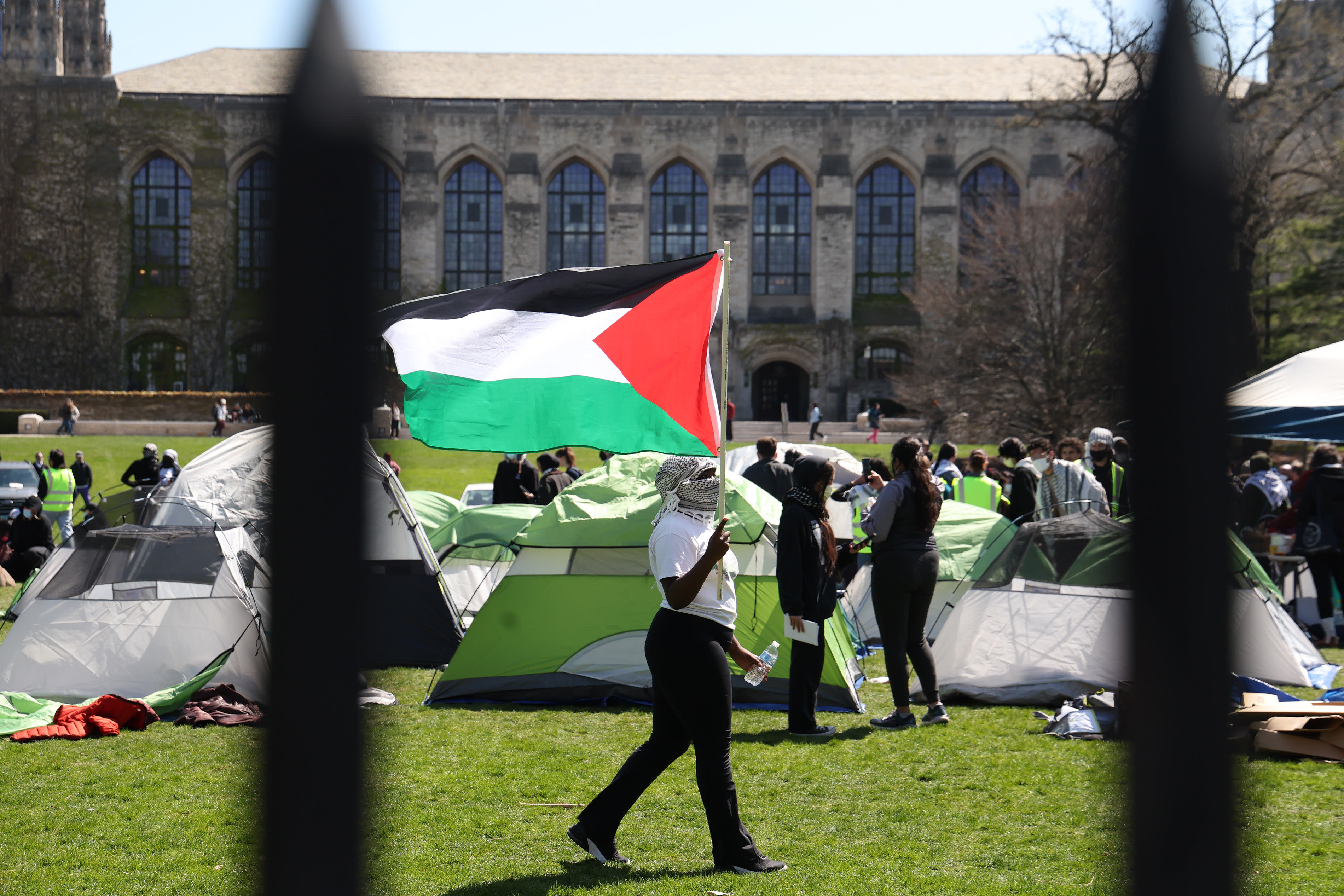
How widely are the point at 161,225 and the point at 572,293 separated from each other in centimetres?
4866

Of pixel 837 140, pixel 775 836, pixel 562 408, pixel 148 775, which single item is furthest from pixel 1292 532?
pixel 837 140

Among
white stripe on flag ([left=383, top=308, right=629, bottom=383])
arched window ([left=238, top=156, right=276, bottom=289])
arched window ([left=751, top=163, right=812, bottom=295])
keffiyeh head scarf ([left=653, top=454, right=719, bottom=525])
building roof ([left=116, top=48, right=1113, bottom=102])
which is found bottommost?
keffiyeh head scarf ([left=653, top=454, right=719, bottom=525])

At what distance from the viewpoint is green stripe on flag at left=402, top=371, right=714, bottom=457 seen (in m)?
4.64

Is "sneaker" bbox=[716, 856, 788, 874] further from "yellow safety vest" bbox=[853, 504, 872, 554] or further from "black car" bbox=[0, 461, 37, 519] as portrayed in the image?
"black car" bbox=[0, 461, 37, 519]

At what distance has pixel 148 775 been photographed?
622 cm

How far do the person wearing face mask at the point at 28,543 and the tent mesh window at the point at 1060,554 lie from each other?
438 inches

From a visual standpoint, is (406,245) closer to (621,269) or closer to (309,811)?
(621,269)

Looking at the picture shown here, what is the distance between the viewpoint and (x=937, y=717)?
7434mm

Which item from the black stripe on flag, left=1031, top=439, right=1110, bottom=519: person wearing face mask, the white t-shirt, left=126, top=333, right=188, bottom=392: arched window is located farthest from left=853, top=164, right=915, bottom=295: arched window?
the white t-shirt

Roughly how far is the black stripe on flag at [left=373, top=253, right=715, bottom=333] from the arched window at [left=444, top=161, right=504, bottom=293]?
4486 centimetres

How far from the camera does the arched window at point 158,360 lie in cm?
4638

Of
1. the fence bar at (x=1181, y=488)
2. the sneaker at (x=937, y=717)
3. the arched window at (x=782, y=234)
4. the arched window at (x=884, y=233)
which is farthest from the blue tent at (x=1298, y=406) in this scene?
the arched window at (x=782, y=234)

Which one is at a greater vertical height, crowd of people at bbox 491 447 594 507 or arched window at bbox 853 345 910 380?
arched window at bbox 853 345 910 380

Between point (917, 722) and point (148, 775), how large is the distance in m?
4.62
